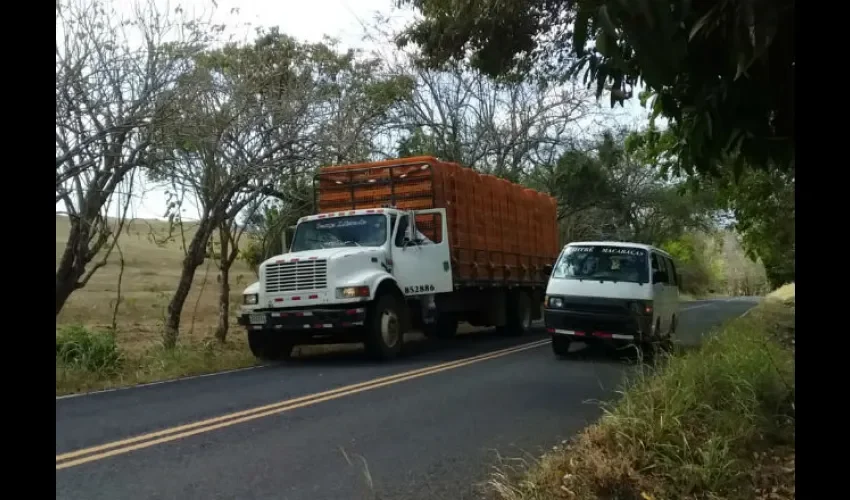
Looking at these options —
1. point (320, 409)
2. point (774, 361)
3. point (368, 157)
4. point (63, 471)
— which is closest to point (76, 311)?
point (368, 157)

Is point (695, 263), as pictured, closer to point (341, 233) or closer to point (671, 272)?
point (671, 272)

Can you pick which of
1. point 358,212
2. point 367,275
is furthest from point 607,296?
point 358,212

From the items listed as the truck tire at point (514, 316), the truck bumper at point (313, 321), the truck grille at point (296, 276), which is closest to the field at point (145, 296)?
the truck grille at point (296, 276)

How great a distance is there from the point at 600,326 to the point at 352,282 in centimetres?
401

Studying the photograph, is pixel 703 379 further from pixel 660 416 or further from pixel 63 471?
pixel 63 471

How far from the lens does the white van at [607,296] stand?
1245 centimetres

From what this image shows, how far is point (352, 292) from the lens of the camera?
12.6 metres

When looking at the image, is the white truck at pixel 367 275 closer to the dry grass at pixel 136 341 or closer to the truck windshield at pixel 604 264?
the dry grass at pixel 136 341

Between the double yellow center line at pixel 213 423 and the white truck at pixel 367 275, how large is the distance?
1.64m

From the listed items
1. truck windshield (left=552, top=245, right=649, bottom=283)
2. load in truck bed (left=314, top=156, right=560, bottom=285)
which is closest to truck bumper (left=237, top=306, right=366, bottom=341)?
load in truck bed (left=314, top=156, right=560, bottom=285)

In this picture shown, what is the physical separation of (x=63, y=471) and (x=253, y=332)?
7417 mm

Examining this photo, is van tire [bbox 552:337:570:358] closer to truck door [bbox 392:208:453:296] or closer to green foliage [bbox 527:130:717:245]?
truck door [bbox 392:208:453:296]

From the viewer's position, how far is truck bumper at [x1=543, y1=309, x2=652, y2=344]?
12.4 meters

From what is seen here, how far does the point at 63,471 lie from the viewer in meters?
5.92
